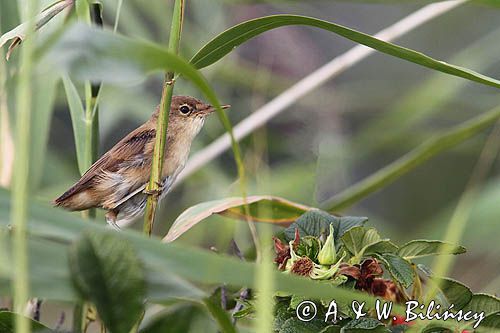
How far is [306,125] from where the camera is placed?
210 centimetres

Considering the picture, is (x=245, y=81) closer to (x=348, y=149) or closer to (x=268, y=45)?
(x=268, y=45)

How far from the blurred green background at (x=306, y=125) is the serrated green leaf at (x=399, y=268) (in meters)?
0.51

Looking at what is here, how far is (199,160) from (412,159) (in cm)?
36

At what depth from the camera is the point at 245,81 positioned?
2.08m

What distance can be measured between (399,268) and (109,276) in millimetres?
251

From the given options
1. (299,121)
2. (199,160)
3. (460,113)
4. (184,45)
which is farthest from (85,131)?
(460,113)

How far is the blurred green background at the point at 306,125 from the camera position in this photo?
161 cm

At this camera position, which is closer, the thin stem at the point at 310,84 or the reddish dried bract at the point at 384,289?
the reddish dried bract at the point at 384,289

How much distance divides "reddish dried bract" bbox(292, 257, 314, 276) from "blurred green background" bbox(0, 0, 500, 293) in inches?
19.1

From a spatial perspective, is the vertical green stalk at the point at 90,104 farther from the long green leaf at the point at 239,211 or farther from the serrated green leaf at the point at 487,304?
the serrated green leaf at the point at 487,304

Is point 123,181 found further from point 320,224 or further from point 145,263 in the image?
point 145,263

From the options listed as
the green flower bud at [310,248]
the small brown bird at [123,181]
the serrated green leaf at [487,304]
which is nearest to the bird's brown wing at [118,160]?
the small brown bird at [123,181]

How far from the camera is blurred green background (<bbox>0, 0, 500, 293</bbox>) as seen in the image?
1608 mm

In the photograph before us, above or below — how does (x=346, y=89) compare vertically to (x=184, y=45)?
above
